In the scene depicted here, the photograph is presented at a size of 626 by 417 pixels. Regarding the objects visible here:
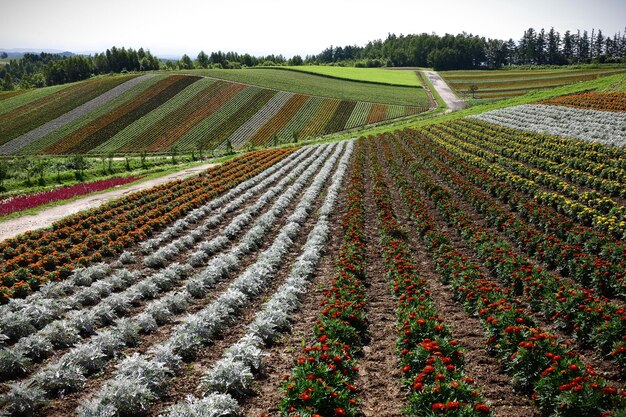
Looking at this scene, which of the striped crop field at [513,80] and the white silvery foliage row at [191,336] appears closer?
the white silvery foliage row at [191,336]

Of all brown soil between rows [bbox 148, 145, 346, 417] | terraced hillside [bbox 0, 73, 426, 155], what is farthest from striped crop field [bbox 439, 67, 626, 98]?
brown soil between rows [bbox 148, 145, 346, 417]

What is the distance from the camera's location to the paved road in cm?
8493

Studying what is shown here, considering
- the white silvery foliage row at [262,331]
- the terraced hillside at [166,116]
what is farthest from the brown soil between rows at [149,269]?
the terraced hillside at [166,116]

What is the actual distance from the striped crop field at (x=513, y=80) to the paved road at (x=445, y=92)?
221 centimetres

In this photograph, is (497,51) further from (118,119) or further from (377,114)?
(118,119)

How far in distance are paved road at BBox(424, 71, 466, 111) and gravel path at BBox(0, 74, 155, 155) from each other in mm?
73535

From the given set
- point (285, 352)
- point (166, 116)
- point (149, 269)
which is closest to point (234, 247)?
point (149, 269)

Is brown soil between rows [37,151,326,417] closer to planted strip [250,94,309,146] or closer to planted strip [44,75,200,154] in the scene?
planted strip [250,94,309,146]

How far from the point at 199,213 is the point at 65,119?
2611 inches

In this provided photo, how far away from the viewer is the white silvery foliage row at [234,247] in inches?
533

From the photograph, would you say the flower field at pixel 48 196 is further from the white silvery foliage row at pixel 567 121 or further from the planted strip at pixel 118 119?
the white silvery foliage row at pixel 567 121

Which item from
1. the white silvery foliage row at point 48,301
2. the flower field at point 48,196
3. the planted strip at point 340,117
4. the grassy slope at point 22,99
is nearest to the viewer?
the white silvery foliage row at point 48,301

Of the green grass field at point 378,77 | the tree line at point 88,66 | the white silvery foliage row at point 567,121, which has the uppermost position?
the tree line at point 88,66

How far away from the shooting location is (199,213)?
23.1 m
